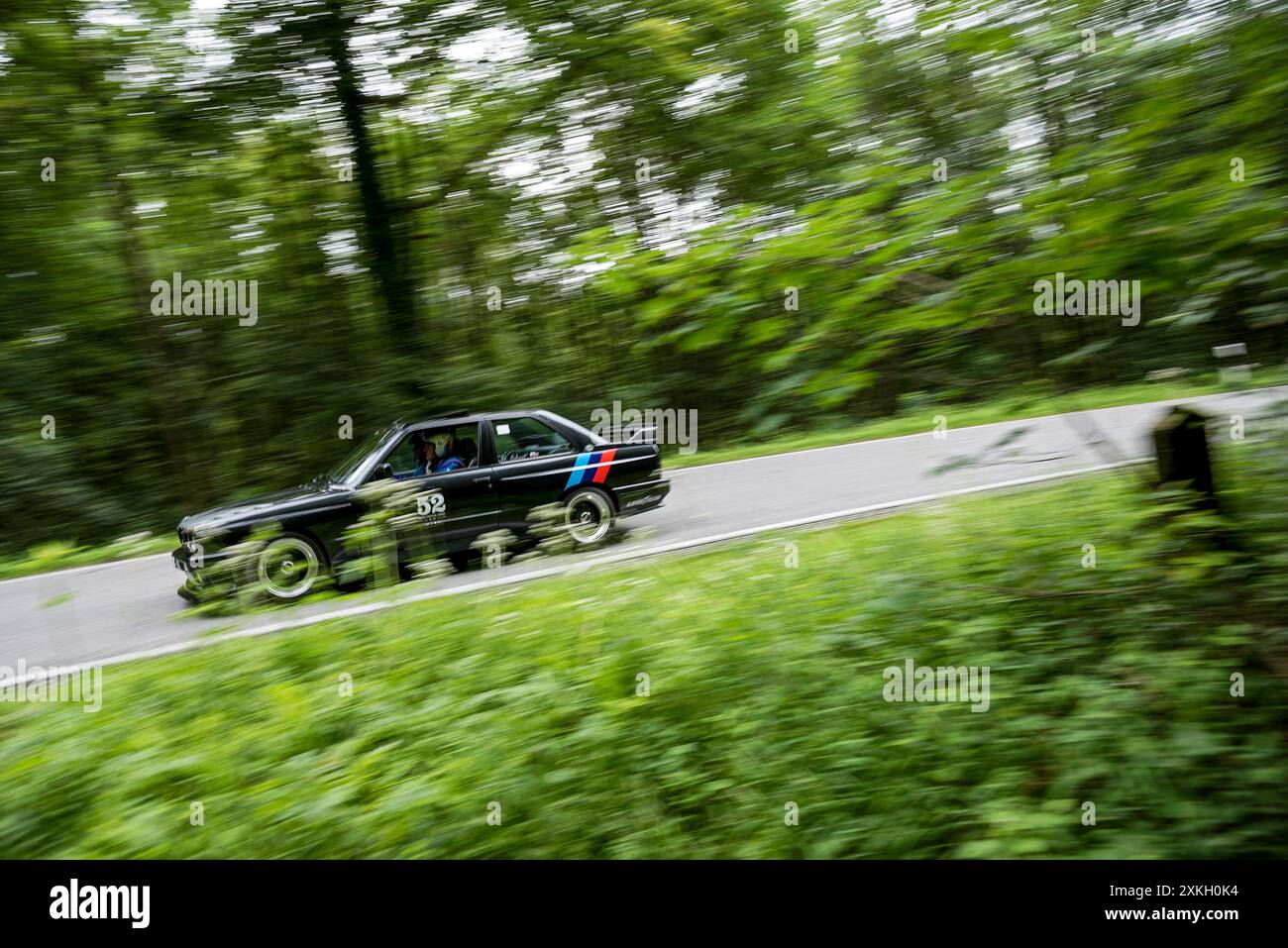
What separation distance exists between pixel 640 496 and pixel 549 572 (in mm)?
2424

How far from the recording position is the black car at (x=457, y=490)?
6293 millimetres

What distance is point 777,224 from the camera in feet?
12.3

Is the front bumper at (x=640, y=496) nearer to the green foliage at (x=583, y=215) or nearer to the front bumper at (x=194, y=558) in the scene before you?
the green foliage at (x=583, y=215)

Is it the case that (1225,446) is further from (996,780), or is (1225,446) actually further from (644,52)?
(644,52)

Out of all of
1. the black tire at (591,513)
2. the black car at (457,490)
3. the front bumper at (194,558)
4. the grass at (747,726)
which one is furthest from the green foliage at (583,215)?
the front bumper at (194,558)

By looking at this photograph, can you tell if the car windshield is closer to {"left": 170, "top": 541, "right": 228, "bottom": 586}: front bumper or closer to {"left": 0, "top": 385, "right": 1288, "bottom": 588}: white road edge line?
{"left": 170, "top": 541, "right": 228, "bottom": 586}: front bumper

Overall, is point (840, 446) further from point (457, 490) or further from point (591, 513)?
point (457, 490)

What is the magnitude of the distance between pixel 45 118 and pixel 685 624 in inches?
460

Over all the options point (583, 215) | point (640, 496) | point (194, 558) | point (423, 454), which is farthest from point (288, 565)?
point (583, 215)

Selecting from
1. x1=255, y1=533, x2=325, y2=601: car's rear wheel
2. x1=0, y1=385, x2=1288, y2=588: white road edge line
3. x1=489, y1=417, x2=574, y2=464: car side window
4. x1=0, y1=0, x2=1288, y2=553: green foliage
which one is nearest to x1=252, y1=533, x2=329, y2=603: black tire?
x1=255, y1=533, x2=325, y2=601: car's rear wheel

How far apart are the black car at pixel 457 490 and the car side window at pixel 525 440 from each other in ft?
0.03

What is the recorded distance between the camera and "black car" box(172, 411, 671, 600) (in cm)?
629

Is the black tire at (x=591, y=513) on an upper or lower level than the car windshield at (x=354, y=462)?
lower

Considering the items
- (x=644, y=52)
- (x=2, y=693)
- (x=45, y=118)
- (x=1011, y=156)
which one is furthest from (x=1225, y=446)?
(x=45, y=118)
